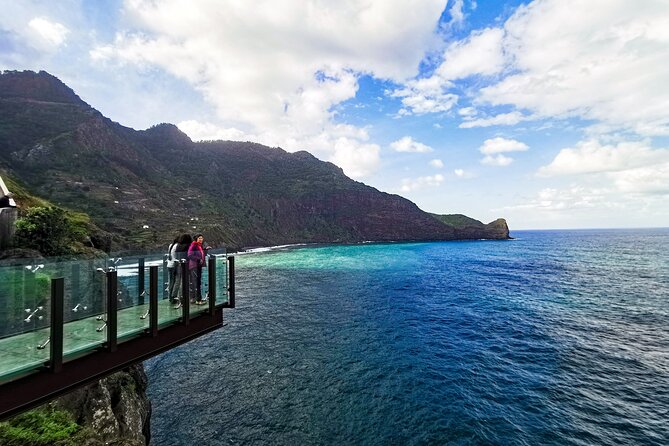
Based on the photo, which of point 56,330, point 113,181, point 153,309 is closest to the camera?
point 56,330

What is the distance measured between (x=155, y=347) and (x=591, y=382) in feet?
82.7

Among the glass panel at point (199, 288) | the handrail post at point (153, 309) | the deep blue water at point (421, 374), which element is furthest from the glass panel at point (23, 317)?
the deep blue water at point (421, 374)

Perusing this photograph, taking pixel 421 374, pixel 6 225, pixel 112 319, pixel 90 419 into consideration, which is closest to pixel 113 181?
pixel 6 225

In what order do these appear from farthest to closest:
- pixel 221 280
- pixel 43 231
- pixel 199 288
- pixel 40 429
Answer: pixel 43 231 < pixel 221 280 < pixel 199 288 < pixel 40 429

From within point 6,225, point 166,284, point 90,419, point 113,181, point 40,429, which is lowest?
point 90,419

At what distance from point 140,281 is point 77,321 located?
3.17 meters

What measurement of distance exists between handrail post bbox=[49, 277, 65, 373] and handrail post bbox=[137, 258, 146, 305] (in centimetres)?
355

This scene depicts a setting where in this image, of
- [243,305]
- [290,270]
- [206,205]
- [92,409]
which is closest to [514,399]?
[92,409]

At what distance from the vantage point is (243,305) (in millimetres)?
39906

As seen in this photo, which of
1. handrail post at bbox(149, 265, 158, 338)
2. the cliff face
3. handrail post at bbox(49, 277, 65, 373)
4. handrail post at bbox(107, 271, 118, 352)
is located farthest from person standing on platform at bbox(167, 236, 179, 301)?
the cliff face

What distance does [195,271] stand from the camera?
41.0 feet

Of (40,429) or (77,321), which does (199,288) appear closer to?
(77,321)

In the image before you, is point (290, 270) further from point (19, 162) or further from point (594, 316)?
point (19, 162)

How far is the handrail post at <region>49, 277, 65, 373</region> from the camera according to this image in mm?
7207
